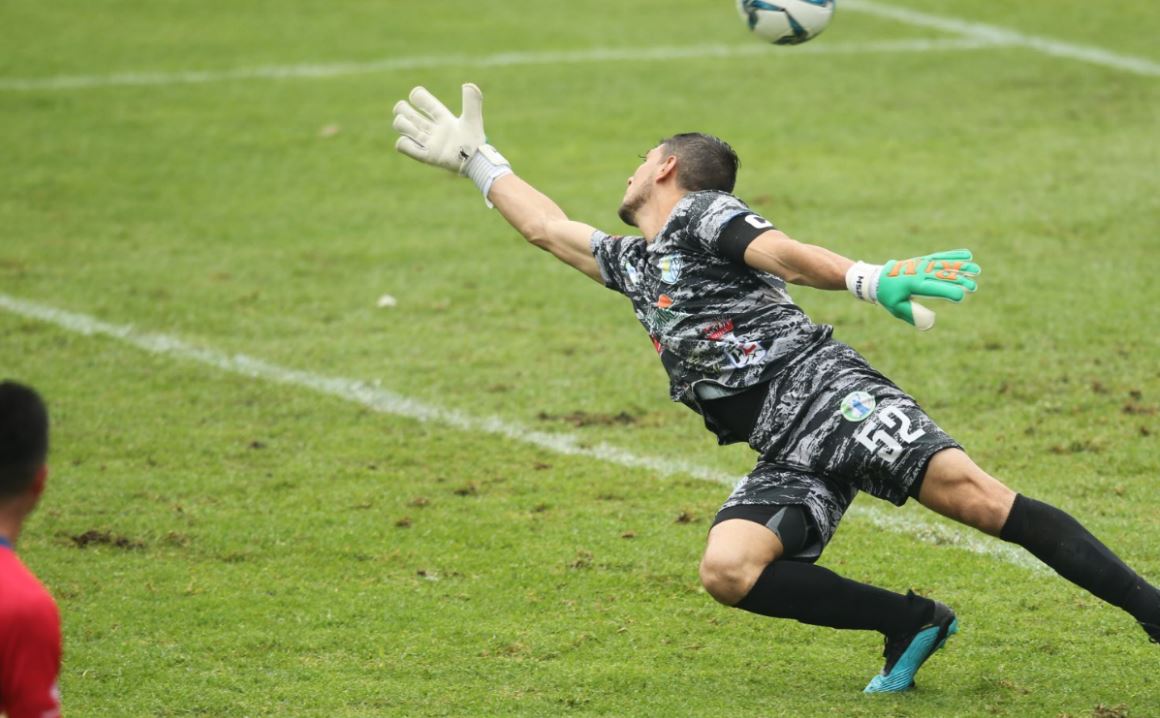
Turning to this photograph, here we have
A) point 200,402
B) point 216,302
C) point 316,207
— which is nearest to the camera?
point 200,402

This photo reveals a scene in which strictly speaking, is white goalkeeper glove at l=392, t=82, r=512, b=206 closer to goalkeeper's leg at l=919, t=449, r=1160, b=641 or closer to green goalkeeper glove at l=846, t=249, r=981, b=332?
green goalkeeper glove at l=846, t=249, r=981, b=332

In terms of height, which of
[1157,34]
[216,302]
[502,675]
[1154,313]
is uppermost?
[1157,34]

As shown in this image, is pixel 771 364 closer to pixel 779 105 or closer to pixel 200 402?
pixel 200 402

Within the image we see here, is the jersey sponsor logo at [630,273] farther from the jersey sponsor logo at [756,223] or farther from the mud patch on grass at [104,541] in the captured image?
the mud patch on grass at [104,541]

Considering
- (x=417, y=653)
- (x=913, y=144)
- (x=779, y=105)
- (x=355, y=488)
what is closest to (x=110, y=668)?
(x=417, y=653)

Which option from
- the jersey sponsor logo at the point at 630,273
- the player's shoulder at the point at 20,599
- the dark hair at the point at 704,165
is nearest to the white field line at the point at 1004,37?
the dark hair at the point at 704,165

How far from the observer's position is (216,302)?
9.62m

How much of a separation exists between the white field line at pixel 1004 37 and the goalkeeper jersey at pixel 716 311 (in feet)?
34.1

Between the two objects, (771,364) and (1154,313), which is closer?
(771,364)

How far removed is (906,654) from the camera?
4.78 m

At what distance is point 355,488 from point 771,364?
2.64m

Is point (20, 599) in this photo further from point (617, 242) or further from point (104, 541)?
point (104, 541)

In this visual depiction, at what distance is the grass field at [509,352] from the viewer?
515cm

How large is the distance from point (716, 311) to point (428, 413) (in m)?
3.25
